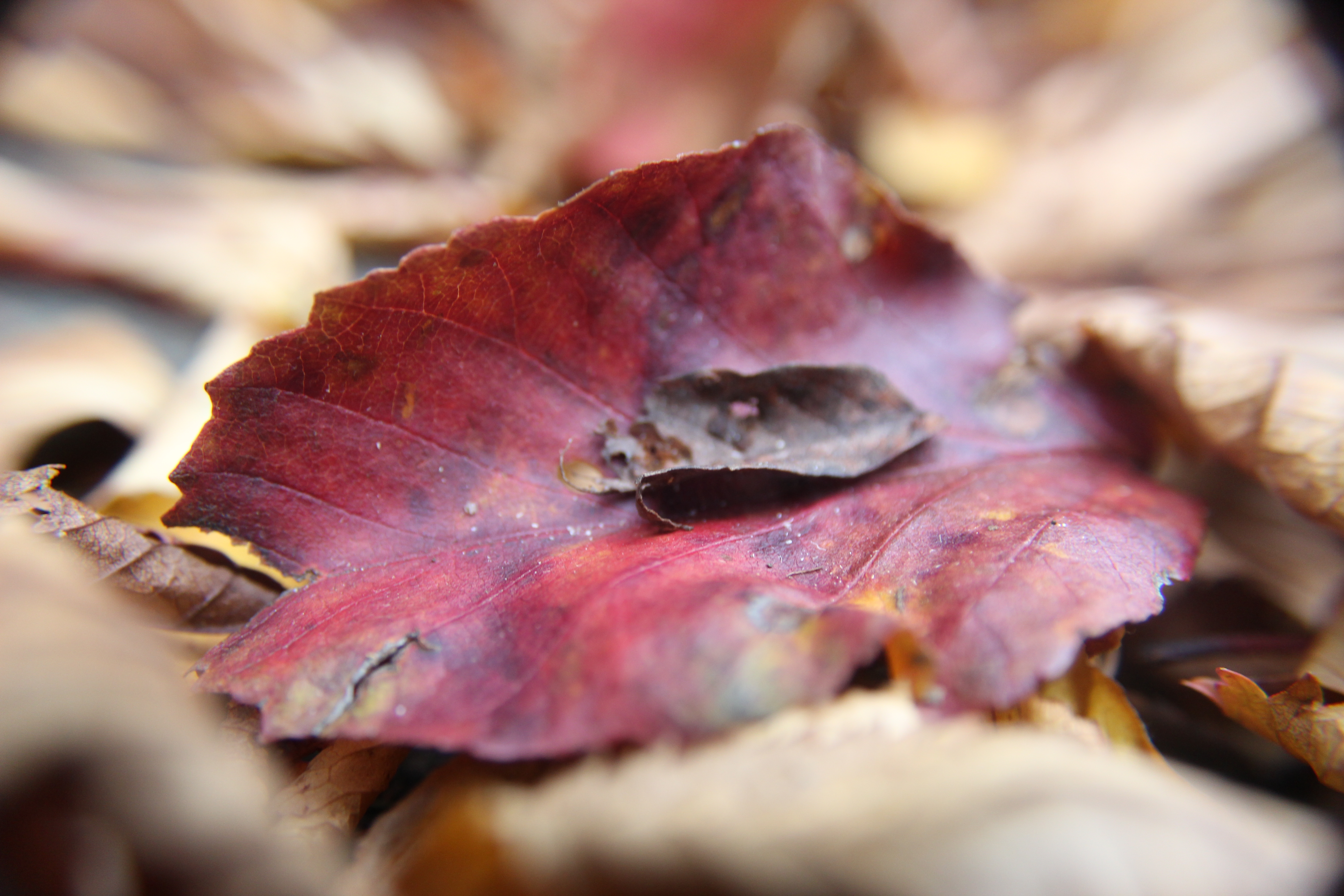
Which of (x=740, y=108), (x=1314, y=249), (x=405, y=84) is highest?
(x=405, y=84)

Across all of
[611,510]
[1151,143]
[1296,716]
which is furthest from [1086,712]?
[1151,143]

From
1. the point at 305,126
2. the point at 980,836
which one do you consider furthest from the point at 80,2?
the point at 980,836

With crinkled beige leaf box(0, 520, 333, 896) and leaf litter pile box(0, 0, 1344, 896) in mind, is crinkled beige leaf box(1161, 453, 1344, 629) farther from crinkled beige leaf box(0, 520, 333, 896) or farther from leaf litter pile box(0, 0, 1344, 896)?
crinkled beige leaf box(0, 520, 333, 896)

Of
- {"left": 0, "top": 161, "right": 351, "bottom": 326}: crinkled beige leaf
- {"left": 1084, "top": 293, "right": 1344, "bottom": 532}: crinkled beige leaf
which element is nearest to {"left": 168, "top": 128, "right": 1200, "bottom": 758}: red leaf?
{"left": 1084, "top": 293, "right": 1344, "bottom": 532}: crinkled beige leaf

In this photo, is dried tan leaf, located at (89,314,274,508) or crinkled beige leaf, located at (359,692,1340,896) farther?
dried tan leaf, located at (89,314,274,508)

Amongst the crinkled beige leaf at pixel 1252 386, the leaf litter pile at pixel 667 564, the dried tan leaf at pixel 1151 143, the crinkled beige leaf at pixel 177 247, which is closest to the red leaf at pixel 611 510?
the leaf litter pile at pixel 667 564

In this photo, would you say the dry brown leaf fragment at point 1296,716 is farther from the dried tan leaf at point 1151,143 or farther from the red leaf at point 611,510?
the dried tan leaf at point 1151,143

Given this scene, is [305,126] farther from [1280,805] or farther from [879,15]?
[1280,805]
